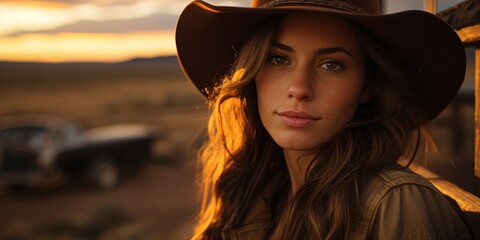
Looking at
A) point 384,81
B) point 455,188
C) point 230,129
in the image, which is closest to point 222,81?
point 230,129

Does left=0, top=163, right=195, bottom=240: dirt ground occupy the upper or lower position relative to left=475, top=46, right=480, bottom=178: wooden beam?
lower

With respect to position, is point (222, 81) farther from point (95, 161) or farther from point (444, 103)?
point (95, 161)

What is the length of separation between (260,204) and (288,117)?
1.76 feet

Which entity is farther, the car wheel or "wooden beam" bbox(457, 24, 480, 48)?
the car wheel

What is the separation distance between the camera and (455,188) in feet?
5.69

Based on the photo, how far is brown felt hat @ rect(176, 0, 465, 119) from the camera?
4.96 feet

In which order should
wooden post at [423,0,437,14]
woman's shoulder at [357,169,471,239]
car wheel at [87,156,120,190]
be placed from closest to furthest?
woman's shoulder at [357,169,471,239], wooden post at [423,0,437,14], car wheel at [87,156,120,190]

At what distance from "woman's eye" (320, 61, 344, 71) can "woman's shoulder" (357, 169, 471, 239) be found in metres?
0.36

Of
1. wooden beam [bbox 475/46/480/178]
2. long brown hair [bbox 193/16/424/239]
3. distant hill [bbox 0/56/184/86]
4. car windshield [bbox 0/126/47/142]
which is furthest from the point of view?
distant hill [bbox 0/56/184/86]

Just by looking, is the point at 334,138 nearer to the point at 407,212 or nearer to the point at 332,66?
the point at 332,66

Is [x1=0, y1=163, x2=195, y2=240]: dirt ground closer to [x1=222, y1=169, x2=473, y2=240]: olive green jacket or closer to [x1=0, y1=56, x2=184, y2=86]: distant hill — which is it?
[x1=222, y1=169, x2=473, y2=240]: olive green jacket

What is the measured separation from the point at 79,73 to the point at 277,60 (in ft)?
183

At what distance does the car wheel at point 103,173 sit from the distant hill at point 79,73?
111ft

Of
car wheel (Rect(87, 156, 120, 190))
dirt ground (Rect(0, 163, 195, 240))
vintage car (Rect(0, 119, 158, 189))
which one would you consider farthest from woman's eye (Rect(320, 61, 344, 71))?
car wheel (Rect(87, 156, 120, 190))
